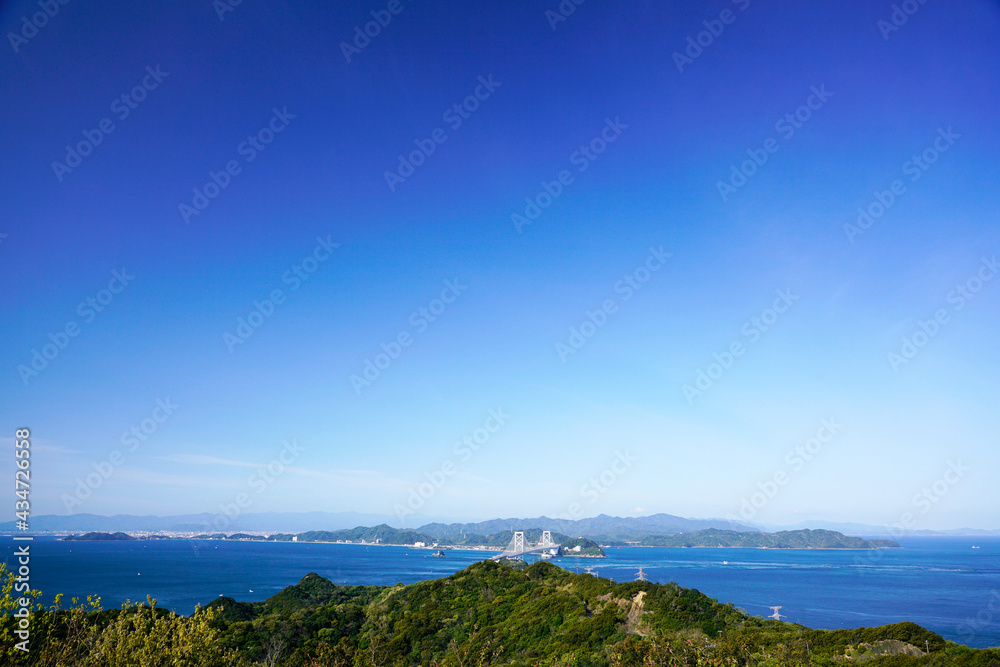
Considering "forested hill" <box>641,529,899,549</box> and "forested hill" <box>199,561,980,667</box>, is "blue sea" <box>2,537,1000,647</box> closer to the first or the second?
"forested hill" <box>199,561,980,667</box>

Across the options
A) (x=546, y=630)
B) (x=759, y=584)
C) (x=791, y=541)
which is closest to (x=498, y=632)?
(x=546, y=630)

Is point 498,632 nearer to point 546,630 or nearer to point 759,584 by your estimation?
point 546,630

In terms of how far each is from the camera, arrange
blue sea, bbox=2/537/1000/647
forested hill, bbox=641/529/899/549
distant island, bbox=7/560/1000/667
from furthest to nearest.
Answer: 1. forested hill, bbox=641/529/899/549
2. blue sea, bbox=2/537/1000/647
3. distant island, bbox=7/560/1000/667

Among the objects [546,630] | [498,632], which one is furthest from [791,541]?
[546,630]

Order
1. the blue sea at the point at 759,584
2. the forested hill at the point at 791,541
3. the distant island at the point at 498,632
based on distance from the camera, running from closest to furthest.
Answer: the distant island at the point at 498,632
the blue sea at the point at 759,584
the forested hill at the point at 791,541

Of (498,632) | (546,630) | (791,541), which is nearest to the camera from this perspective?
(546,630)

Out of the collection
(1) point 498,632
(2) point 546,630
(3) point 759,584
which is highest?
(2) point 546,630

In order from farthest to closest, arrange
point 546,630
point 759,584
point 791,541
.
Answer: point 791,541
point 759,584
point 546,630

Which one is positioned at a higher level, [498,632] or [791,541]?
[498,632]

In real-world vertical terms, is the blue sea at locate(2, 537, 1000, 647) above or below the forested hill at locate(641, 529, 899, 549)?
above

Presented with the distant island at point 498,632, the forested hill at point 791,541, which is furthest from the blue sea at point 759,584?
the forested hill at point 791,541

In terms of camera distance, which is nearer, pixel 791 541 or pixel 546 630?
pixel 546 630

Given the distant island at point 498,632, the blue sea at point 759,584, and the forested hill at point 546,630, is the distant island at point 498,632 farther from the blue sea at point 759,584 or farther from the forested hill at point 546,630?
the blue sea at point 759,584

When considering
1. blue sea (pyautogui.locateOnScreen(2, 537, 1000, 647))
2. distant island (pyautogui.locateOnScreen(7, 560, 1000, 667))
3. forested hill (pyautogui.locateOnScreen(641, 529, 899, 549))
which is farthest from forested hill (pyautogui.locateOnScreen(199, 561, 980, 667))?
→ forested hill (pyautogui.locateOnScreen(641, 529, 899, 549))
